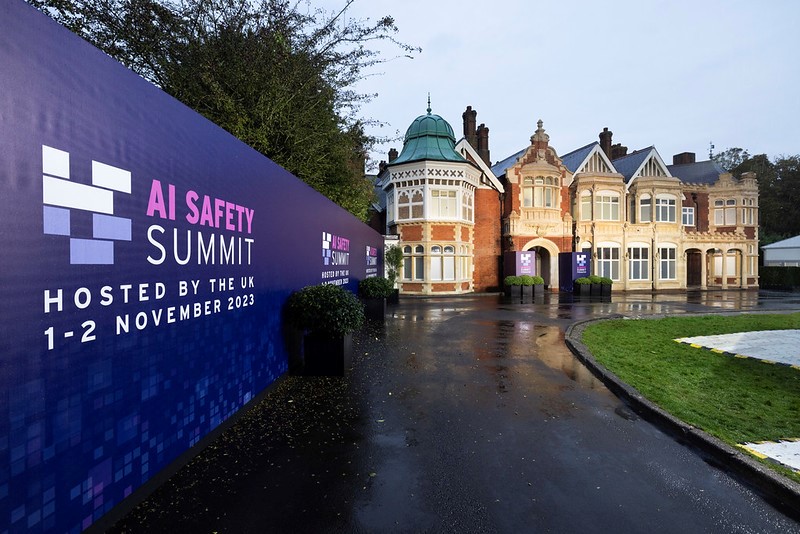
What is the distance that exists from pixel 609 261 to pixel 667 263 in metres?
4.70

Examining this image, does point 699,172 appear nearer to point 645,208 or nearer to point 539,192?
point 645,208

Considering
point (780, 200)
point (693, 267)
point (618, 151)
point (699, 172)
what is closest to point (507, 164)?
point (618, 151)

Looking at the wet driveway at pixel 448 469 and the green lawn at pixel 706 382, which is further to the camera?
the green lawn at pixel 706 382

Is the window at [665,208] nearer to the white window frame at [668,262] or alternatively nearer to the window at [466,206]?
the white window frame at [668,262]

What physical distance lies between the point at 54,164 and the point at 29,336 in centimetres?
102

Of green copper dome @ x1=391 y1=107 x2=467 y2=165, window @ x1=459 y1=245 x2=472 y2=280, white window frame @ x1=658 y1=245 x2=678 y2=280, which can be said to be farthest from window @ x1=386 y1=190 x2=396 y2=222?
white window frame @ x1=658 y1=245 x2=678 y2=280

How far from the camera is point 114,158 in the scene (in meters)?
2.87

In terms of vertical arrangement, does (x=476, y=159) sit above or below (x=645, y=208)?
above

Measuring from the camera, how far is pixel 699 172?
3356 cm

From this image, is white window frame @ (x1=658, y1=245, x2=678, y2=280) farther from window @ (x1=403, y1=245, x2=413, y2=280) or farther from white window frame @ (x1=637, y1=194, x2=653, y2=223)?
window @ (x1=403, y1=245, x2=413, y2=280)

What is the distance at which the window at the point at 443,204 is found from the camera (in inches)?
958

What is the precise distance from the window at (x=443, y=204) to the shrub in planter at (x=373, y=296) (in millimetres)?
11877

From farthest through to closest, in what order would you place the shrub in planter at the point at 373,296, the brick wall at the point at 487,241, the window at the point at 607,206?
the window at the point at 607,206 < the brick wall at the point at 487,241 < the shrub in planter at the point at 373,296

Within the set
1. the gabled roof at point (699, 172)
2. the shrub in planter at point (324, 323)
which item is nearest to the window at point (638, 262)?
the gabled roof at point (699, 172)
